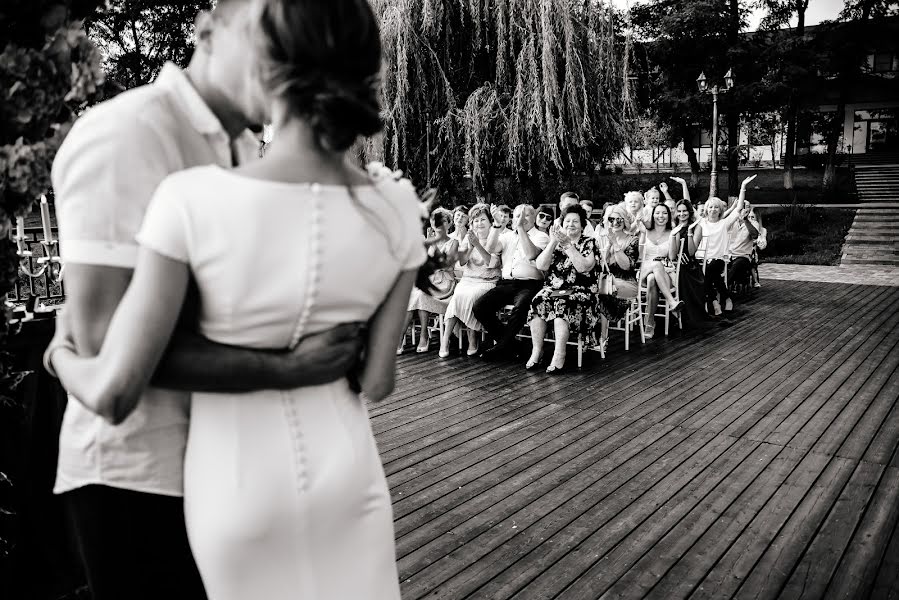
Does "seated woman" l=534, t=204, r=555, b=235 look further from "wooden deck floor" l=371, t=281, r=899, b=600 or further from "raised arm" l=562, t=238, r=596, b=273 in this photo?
"wooden deck floor" l=371, t=281, r=899, b=600

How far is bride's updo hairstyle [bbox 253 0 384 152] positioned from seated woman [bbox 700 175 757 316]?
8.67 meters

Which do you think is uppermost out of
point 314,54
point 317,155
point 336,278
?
point 314,54

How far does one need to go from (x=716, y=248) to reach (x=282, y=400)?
30.3 ft

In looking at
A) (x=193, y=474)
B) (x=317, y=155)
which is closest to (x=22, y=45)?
(x=317, y=155)

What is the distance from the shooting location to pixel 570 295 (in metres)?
6.53

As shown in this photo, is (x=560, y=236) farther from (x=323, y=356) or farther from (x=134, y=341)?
(x=134, y=341)

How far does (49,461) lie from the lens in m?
2.29

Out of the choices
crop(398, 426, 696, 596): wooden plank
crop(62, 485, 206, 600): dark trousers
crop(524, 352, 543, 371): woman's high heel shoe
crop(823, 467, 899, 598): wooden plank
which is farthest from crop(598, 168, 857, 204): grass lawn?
crop(62, 485, 206, 600): dark trousers

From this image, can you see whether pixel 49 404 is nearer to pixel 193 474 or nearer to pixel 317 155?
pixel 193 474

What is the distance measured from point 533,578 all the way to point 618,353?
452 centimetres

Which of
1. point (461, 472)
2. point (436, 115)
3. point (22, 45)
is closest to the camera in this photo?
point (22, 45)

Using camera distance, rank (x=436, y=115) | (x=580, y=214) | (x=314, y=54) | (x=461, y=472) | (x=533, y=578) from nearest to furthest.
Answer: (x=314, y=54), (x=533, y=578), (x=461, y=472), (x=580, y=214), (x=436, y=115)

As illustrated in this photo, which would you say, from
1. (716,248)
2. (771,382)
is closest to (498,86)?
(716,248)

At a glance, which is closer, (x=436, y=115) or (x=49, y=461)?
(x=49, y=461)
